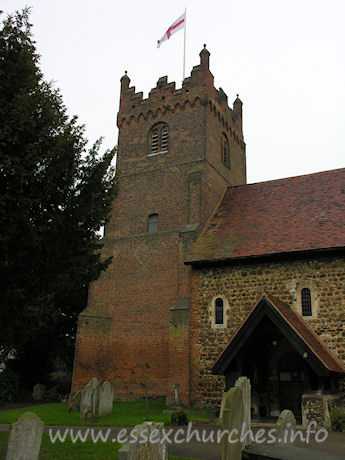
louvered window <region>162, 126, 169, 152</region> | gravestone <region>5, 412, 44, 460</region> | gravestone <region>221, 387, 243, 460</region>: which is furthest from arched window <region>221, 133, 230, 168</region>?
gravestone <region>5, 412, 44, 460</region>

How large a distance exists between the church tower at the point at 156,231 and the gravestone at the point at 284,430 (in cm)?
859

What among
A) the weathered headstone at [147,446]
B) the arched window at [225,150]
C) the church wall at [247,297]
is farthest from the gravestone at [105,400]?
the arched window at [225,150]

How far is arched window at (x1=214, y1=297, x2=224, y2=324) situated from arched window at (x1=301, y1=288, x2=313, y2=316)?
3336 mm

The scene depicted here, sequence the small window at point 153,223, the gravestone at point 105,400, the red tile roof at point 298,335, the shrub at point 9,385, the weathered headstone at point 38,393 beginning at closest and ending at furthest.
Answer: the red tile roof at point 298,335, the gravestone at point 105,400, the small window at point 153,223, the shrub at point 9,385, the weathered headstone at point 38,393

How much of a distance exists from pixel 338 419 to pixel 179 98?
1889 cm

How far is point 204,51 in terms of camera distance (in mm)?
25797

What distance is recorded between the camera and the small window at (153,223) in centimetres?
2333

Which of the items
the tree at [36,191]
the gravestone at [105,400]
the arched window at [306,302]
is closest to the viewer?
the tree at [36,191]

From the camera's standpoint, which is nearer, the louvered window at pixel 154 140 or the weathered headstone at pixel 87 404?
the weathered headstone at pixel 87 404

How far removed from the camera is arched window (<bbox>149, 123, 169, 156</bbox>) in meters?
25.3

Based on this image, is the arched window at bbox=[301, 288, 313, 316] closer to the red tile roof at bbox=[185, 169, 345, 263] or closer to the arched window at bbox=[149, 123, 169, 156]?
the red tile roof at bbox=[185, 169, 345, 263]

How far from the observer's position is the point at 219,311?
18.3 m

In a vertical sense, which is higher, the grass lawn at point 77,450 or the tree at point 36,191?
the tree at point 36,191

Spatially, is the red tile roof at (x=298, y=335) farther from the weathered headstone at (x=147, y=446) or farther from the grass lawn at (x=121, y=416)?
the weathered headstone at (x=147, y=446)
